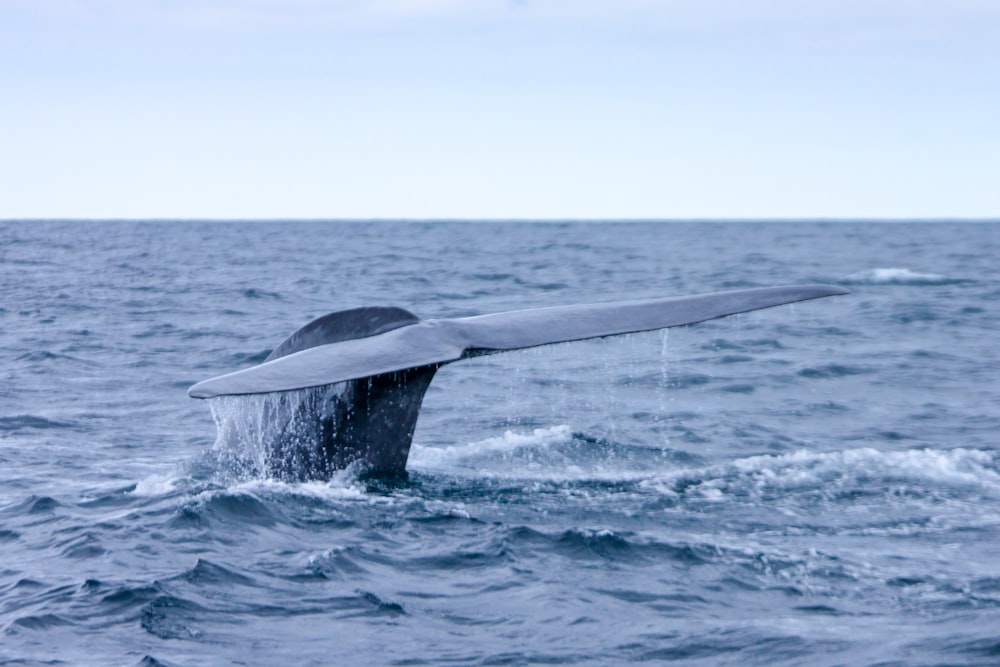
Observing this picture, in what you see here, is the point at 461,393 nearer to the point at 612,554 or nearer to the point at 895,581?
the point at 612,554

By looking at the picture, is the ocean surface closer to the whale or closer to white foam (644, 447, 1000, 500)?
white foam (644, 447, 1000, 500)

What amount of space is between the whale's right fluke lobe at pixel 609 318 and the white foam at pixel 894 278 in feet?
71.6

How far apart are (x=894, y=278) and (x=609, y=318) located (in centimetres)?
2344

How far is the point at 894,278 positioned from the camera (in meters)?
27.9

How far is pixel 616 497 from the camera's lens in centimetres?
719

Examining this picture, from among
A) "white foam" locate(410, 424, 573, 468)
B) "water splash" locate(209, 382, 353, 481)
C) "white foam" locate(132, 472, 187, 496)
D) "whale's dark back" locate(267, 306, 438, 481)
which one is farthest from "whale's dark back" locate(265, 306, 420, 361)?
"white foam" locate(410, 424, 573, 468)

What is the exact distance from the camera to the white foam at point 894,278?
1061 inches

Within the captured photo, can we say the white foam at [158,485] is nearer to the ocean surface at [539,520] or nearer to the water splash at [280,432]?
the ocean surface at [539,520]

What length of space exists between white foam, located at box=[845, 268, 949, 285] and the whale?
71.8ft

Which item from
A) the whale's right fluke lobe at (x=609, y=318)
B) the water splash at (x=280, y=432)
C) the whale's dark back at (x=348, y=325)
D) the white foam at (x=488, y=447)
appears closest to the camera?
the whale's right fluke lobe at (x=609, y=318)

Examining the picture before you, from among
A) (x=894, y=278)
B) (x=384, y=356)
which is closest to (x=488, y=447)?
(x=384, y=356)

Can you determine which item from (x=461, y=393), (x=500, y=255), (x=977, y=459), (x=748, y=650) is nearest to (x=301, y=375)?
(x=748, y=650)

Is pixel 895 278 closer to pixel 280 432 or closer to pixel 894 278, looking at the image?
pixel 894 278

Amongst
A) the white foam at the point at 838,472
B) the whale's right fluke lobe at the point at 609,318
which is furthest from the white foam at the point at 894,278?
the whale's right fluke lobe at the point at 609,318
